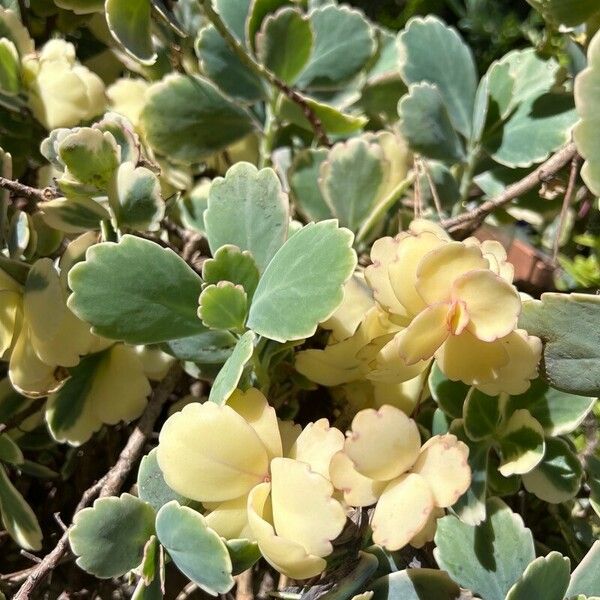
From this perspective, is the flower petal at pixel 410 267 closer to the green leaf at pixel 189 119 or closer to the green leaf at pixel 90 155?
the green leaf at pixel 90 155

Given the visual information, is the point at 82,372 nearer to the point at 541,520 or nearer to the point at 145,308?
the point at 145,308

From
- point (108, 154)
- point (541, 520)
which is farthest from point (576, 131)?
point (541, 520)

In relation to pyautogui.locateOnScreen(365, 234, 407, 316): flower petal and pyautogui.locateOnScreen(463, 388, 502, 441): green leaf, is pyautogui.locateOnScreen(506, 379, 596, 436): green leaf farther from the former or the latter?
pyautogui.locateOnScreen(365, 234, 407, 316): flower petal

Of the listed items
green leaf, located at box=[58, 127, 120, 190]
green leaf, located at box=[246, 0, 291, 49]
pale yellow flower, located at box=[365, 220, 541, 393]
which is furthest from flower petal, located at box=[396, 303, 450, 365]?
green leaf, located at box=[246, 0, 291, 49]

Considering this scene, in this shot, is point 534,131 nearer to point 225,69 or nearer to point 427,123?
point 427,123

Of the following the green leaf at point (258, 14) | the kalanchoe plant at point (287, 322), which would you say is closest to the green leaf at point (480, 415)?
the kalanchoe plant at point (287, 322)

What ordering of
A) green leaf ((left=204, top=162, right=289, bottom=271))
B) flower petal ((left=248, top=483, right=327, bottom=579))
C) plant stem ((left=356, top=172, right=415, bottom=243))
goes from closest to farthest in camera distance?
flower petal ((left=248, top=483, right=327, bottom=579))
green leaf ((left=204, top=162, right=289, bottom=271))
plant stem ((left=356, top=172, right=415, bottom=243))
